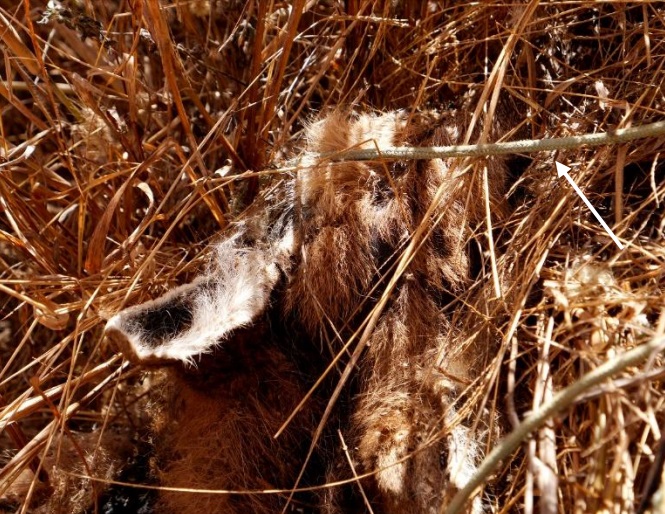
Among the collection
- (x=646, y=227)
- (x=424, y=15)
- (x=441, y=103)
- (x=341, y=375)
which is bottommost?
(x=341, y=375)

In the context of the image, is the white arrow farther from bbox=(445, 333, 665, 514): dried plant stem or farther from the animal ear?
the animal ear

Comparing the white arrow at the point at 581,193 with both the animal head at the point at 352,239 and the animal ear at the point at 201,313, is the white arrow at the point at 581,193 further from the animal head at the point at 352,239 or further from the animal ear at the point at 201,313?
the animal ear at the point at 201,313

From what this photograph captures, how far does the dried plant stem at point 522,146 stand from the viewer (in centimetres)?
111

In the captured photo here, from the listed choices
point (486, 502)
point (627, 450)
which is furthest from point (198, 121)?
point (627, 450)

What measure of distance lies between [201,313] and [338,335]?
23cm

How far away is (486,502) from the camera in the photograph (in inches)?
44.9

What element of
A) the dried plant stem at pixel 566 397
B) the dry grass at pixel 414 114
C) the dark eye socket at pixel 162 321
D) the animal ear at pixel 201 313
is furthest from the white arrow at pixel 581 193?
the dark eye socket at pixel 162 321

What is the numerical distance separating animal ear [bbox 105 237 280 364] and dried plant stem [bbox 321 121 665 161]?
0.29 meters

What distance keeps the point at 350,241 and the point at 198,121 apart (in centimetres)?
71

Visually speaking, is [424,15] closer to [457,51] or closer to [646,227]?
[457,51]

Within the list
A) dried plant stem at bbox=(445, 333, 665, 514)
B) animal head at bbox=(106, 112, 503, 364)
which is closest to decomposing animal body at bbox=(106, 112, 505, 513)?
animal head at bbox=(106, 112, 503, 364)

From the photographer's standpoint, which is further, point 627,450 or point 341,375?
point 341,375

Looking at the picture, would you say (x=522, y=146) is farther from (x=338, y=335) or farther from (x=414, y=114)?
(x=338, y=335)

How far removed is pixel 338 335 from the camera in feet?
3.99
